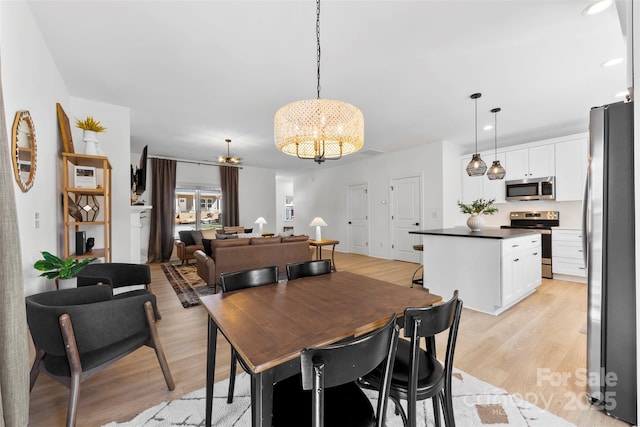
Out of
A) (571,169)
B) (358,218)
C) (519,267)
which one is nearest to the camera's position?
(519,267)

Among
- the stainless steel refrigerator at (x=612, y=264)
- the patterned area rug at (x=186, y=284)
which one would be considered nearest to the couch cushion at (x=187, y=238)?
the patterned area rug at (x=186, y=284)

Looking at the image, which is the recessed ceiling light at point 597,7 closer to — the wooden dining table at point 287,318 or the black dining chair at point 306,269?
the wooden dining table at point 287,318

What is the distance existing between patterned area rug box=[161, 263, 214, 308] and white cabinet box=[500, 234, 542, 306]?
3.77 meters

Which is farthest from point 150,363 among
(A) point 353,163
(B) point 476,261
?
(A) point 353,163

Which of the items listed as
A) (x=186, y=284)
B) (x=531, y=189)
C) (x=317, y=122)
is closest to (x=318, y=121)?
(x=317, y=122)

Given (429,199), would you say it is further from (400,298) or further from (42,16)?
(42,16)

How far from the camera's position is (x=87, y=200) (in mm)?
3564

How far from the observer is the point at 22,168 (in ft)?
6.21

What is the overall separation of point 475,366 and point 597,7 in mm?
2824

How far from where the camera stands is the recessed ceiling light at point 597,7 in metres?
1.93

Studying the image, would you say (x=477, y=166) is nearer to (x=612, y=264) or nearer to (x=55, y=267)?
(x=612, y=264)

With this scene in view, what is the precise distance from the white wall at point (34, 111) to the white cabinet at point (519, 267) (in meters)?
4.33

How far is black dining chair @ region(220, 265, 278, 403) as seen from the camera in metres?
1.70

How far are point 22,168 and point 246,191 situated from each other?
644 centimetres
